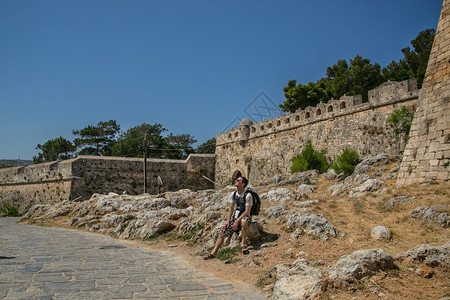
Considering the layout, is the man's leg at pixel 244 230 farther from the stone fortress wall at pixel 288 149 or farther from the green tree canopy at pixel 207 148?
the green tree canopy at pixel 207 148

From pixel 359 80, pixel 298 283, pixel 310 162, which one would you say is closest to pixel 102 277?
pixel 298 283

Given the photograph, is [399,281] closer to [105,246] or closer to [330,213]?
[330,213]

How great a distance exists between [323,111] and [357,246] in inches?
549

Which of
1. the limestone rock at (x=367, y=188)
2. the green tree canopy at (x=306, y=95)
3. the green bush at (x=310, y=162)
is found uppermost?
the green tree canopy at (x=306, y=95)

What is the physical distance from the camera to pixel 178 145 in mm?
51094

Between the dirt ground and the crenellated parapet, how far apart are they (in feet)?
23.1

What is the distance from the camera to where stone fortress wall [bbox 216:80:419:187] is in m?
15.2

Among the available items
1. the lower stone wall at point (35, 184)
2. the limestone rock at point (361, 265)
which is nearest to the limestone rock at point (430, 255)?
the limestone rock at point (361, 265)

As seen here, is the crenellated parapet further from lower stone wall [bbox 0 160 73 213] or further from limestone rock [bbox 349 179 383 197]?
lower stone wall [bbox 0 160 73 213]

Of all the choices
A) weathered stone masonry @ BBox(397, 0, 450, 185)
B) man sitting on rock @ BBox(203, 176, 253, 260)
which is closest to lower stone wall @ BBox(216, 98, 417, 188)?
weathered stone masonry @ BBox(397, 0, 450, 185)

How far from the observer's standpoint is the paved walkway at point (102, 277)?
14.9ft

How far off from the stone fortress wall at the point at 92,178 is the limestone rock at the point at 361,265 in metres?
21.8

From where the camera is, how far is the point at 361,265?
4.62 metres

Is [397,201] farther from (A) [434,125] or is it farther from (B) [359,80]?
(B) [359,80]
